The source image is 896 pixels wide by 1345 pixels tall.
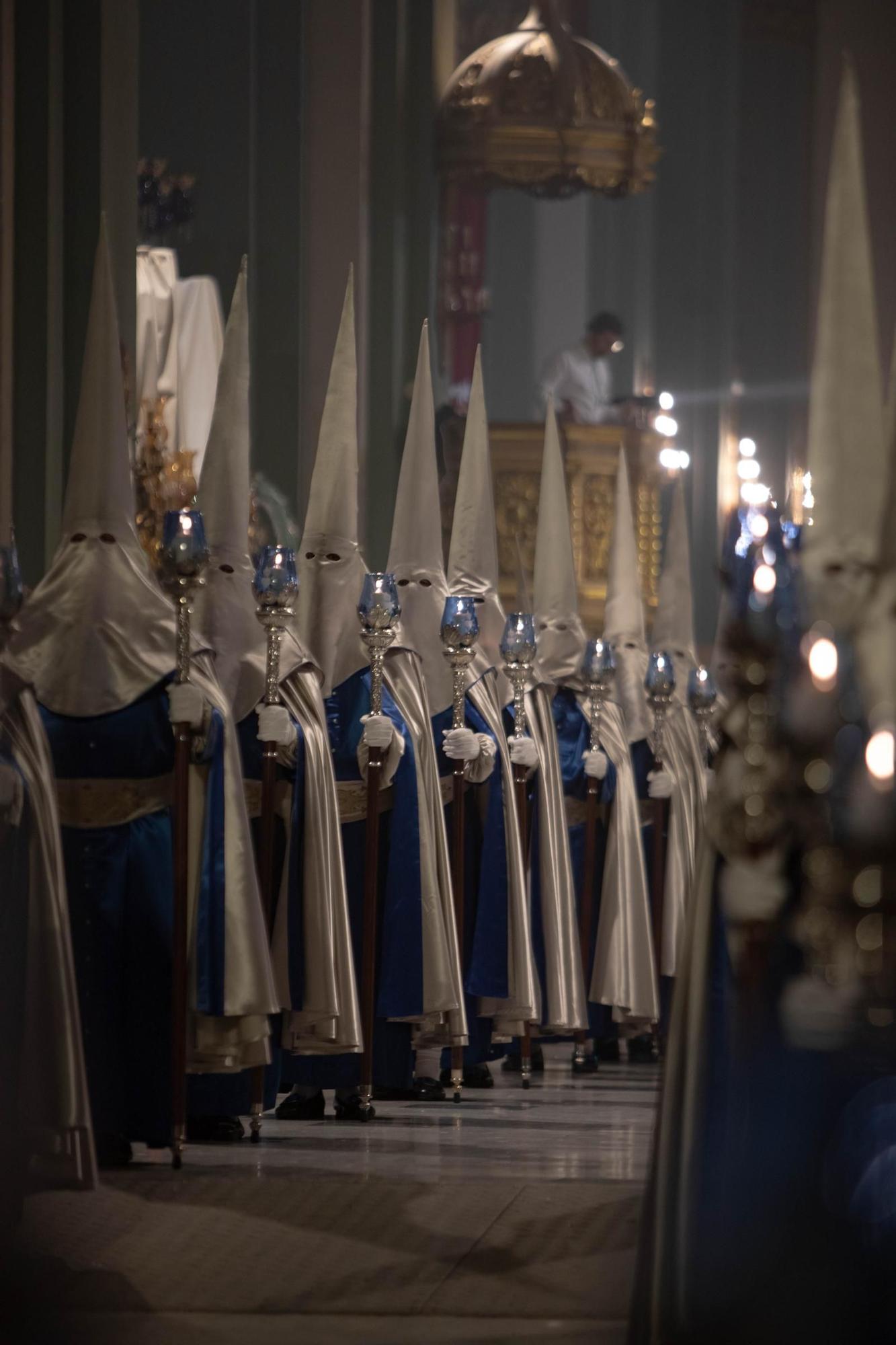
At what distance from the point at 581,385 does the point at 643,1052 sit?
708cm

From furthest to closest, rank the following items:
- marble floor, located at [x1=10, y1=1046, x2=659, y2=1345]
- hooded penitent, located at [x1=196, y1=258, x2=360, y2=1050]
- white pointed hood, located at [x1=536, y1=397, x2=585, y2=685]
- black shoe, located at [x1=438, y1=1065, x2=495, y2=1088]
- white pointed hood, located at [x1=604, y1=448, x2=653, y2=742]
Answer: white pointed hood, located at [x1=604, y1=448, x2=653, y2=742]
white pointed hood, located at [x1=536, y1=397, x2=585, y2=685]
black shoe, located at [x1=438, y1=1065, x2=495, y2=1088]
hooded penitent, located at [x1=196, y1=258, x2=360, y2=1050]
marble floor, located at [x1=10, y1=1046, x2=659, y2=1345]

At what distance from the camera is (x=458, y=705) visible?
31.5ft

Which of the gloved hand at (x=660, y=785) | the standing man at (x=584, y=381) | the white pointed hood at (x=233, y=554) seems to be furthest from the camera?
the standing man at (x=584, y=381)

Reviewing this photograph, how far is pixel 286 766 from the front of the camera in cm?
828

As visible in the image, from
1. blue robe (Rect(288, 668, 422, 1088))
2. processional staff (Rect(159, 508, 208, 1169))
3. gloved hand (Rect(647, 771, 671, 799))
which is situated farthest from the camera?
gloved hand (Rect(647, 771, 671, 799))

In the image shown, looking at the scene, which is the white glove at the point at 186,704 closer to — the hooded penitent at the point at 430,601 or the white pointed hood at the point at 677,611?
the hooded penitent at the point at 430,601

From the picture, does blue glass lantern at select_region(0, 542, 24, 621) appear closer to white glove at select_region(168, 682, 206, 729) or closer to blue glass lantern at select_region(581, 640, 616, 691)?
white glove at select_region(168, 682, 206, 729)

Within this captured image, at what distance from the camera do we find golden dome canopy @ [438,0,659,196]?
1602cm

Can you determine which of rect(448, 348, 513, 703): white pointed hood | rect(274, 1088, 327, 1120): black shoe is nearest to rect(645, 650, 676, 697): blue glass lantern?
rect(448, 348, 513, 703): white pointed hood

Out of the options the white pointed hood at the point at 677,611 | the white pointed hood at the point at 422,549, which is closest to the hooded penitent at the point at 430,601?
the white pointed hood at the point at 422,549

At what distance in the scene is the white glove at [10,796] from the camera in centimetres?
598

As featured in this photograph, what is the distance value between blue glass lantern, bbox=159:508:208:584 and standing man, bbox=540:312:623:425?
10769mm

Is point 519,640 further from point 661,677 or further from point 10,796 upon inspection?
point 10,796

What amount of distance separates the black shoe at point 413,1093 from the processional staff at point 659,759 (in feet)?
10.1
